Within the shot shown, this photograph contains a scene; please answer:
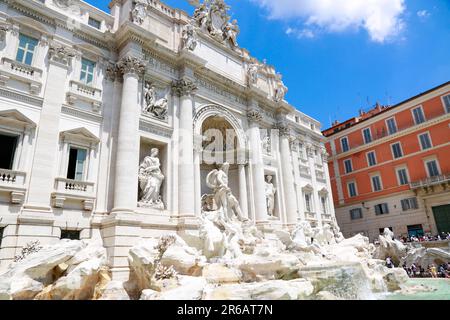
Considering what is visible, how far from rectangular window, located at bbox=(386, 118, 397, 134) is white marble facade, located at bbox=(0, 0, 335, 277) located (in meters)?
14.4

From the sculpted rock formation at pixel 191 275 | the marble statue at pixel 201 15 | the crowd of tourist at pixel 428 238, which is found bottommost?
the sculpted rock formation at pixel 191 275

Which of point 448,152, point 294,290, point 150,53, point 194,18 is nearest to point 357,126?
point 448,152

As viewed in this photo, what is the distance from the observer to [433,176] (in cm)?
2334

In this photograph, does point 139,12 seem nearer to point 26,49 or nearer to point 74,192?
point 26,49

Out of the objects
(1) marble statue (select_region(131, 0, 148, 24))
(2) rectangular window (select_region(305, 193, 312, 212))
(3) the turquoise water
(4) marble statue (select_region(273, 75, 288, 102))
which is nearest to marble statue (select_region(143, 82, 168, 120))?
→ (1) marble statue (select_region(131, 0, 148, 24))

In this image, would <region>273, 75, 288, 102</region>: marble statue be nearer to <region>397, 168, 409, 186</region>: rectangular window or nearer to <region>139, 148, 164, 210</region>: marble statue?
<region>139, 148, 164, 210</region>: marble statue

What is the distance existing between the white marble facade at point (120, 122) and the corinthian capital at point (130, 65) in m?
0.05

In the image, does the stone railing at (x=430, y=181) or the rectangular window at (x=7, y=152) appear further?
the stone railing at (x=430, y=181)

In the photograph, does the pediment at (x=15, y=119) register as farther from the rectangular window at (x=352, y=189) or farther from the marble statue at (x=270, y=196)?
the rectangular window at (x=352, y=189)

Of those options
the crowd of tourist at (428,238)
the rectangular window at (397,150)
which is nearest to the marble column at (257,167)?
the crowd of tourist at (428,238)

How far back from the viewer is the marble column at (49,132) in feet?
32.4

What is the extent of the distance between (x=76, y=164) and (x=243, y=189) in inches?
346

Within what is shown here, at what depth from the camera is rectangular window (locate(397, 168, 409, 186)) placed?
25.2 metres

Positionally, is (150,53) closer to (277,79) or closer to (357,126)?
(277,79)
